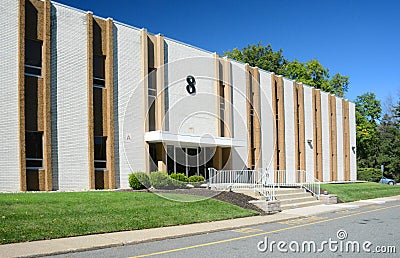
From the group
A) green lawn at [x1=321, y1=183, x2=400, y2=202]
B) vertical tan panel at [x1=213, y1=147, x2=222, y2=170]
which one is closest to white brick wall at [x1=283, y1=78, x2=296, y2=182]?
green lawn at [x1=321, y1=183, x2=400, y2=202]

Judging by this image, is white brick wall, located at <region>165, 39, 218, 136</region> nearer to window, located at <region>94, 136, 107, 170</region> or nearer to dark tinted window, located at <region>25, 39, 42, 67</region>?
window, located at <region>94, 136, 107, 170</region>

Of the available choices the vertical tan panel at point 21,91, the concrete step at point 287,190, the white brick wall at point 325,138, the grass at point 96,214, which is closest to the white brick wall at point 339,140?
the white brick wall at point 325,138

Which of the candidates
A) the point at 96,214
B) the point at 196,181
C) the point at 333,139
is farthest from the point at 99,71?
the point at 333,139

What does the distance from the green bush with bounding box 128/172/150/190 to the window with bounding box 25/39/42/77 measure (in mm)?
6269

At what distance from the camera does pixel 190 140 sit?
76.6 feet

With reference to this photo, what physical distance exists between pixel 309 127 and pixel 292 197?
17.9 metres

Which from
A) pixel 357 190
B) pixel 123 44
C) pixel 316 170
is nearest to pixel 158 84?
pixel 123 44

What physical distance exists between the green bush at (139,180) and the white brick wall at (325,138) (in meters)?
22.0

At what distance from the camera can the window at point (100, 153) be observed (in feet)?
68.3

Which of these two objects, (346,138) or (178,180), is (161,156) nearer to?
(178,180)

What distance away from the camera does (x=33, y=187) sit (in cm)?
1827

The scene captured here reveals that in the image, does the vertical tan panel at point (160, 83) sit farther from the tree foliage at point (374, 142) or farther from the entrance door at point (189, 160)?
the tree foliage at point (374, 142)

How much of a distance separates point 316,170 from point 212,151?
13921 mm

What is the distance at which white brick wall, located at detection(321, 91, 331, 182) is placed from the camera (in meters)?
38.7
